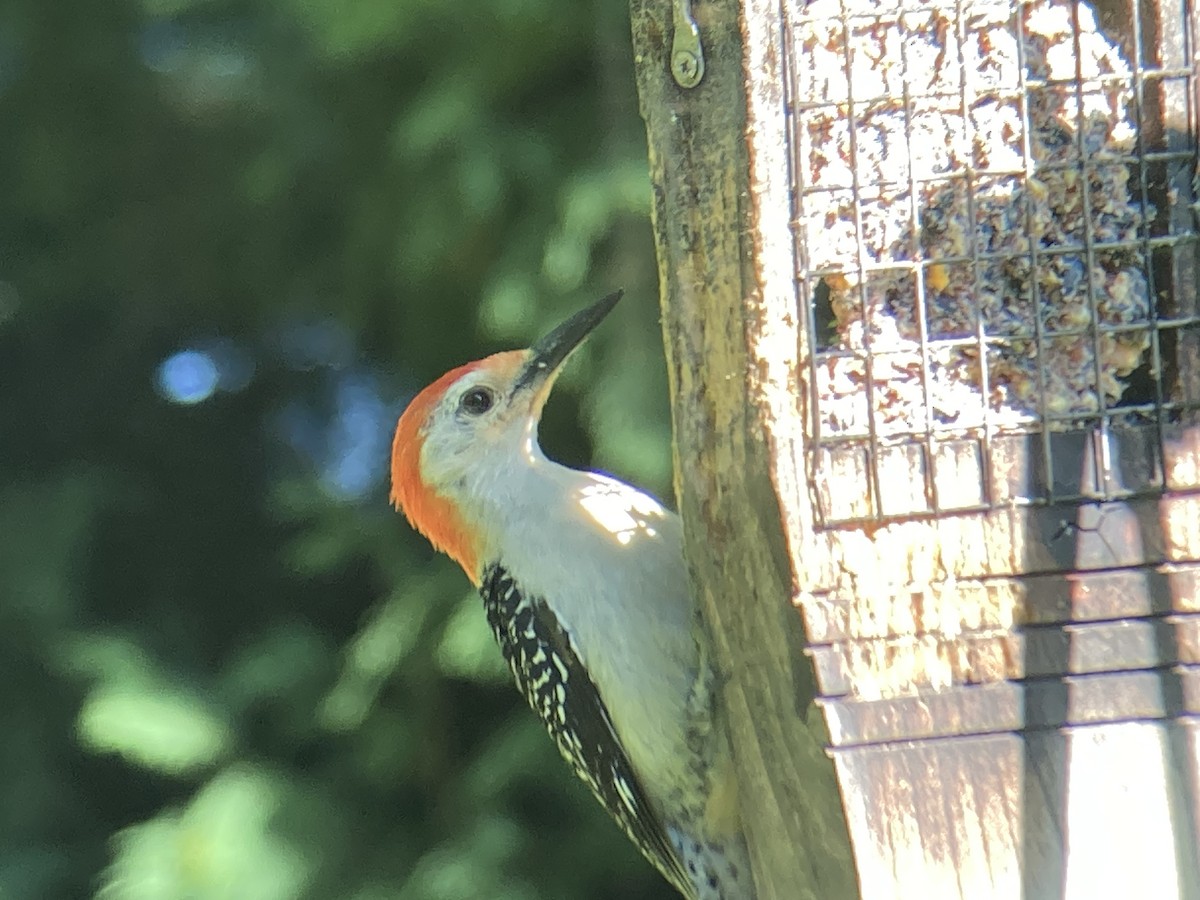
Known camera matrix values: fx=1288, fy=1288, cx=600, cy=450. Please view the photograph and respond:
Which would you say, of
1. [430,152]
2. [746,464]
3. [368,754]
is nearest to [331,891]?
[368,754]

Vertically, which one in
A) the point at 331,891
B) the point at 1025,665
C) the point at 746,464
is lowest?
the point at 331,891

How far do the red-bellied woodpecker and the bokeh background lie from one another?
1.69 feet

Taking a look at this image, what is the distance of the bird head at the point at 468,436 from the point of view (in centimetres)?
287

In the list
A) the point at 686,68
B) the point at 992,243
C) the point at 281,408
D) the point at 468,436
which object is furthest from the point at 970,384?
the point at 281,408

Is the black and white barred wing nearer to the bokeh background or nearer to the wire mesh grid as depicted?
the bokeh background

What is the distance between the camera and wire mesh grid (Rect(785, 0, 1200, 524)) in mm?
1733

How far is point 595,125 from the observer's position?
12.0ft

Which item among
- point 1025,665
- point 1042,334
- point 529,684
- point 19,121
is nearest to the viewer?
point 1025,665

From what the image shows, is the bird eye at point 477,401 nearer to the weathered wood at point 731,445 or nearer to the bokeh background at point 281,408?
the bokeh background at point 281,408

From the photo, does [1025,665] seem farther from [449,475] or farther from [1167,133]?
[449,475]

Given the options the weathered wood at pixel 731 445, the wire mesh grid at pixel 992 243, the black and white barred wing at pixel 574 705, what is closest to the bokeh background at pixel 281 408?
the black and white barred wing at pixel 574 705

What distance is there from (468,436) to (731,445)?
48.2 inches

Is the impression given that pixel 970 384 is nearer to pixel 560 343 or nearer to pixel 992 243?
pixel 992 243

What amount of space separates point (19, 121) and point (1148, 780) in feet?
15.1
